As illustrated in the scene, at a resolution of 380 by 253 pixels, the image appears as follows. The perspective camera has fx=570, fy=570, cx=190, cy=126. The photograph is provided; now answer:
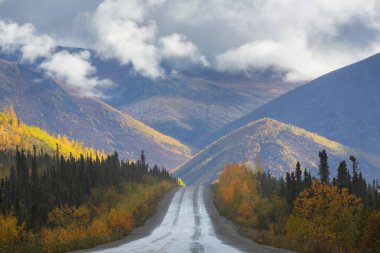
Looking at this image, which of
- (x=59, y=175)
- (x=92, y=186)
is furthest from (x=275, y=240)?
(x=59, y=175)

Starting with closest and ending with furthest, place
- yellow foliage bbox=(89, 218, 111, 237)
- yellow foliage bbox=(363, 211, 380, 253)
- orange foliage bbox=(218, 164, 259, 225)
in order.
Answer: yellow foliage bbox=(363, 211, 380, 253), yellow foliage bbox=(89, 218, 111, 237), orange foliage bbox=(218, 164, 259, 225)

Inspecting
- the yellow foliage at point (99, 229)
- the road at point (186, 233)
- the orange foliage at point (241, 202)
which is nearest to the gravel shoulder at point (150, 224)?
the road at point (186, 233)

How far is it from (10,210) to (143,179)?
98.4m

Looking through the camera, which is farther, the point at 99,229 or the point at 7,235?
the point at 99,229

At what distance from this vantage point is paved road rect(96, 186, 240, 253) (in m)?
40.2

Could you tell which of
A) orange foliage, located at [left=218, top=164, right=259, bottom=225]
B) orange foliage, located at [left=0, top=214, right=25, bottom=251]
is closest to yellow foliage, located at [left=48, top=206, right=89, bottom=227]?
orange foliage, located at [left=218, top=164, right=259, bottom=225]

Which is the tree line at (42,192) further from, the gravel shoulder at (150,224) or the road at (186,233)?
the road at (186,233)

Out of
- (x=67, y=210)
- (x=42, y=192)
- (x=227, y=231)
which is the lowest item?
(x=227, y=231)

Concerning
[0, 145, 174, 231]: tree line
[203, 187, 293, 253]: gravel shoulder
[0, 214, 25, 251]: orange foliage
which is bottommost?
[203, 187, 293, 253]: gravel shoulder

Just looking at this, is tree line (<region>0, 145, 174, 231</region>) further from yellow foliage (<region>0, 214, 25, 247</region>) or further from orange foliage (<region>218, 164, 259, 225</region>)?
orange foliage (<region>218, 164, 259, 225</region>)

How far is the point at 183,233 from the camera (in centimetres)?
5881

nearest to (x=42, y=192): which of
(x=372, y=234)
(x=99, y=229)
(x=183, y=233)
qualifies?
(x=99, y=229)

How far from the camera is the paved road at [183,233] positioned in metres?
40.2

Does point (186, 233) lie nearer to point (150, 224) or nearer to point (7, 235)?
point (150, 224)
